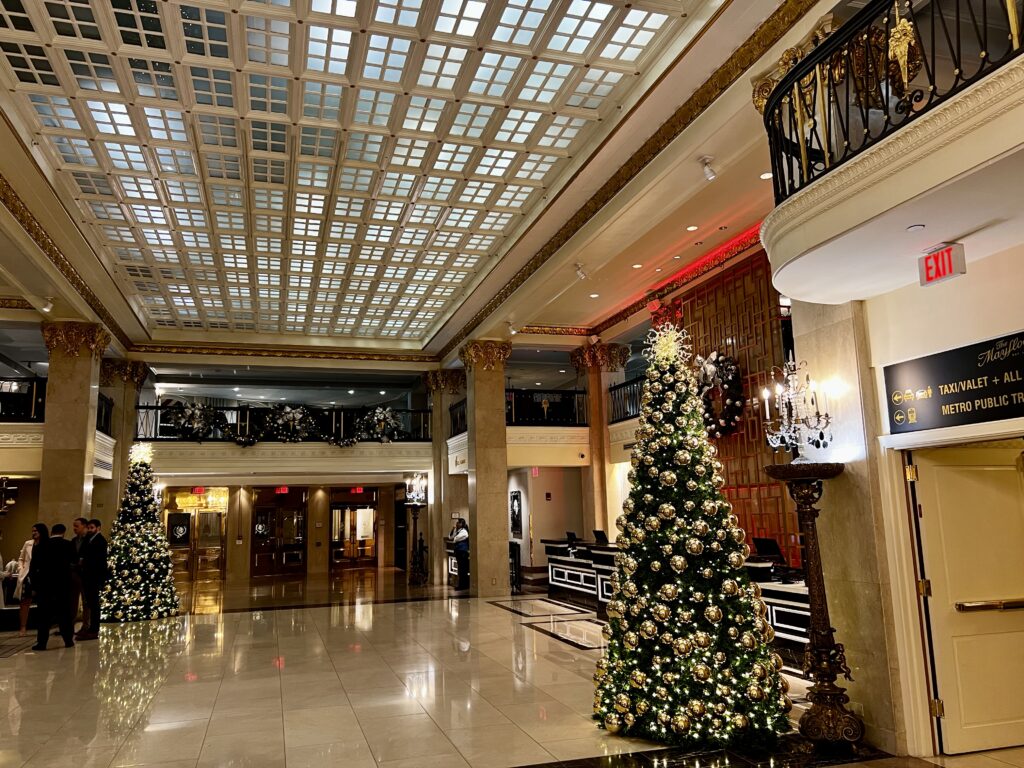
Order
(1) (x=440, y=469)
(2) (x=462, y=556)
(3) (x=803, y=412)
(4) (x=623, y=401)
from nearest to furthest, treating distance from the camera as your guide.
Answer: (3) (x=803, y=412)
(2) (x=462, y=556)
(4) (x=623, y=401)
(1) (x=440, y=469)

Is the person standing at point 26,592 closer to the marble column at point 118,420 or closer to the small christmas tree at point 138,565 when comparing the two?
the small christmas tree at point 138,565

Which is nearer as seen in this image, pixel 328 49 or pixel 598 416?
pixel 328 49

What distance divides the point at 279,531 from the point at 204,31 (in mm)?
16431

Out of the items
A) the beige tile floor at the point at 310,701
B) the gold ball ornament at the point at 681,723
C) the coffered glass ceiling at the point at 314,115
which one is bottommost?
the beige tile floor at the point at 310,701

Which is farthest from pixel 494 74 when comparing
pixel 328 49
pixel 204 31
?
pixel 204 31

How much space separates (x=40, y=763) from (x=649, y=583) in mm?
4124

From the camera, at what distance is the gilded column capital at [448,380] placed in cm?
1689

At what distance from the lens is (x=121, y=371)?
50.4 feet

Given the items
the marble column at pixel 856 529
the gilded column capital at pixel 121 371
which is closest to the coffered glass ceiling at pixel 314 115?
the marble column at pixel 856 529

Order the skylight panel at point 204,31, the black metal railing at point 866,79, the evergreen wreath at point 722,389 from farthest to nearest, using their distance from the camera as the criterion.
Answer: the evergreen wreath at point 722,389
the skylight panel at point 204,31
the black metal railing at point 866,79

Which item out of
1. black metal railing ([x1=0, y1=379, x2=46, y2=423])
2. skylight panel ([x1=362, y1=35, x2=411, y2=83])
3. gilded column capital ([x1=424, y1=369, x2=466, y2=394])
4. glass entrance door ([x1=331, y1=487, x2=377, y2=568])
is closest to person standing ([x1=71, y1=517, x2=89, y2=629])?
black metal railing ([x1=0, y1=379, x2=46, y2=423])

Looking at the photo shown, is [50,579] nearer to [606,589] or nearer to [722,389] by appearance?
[606,589]

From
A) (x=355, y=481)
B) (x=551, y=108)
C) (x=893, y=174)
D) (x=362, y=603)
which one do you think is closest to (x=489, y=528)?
(x=362, y=603)

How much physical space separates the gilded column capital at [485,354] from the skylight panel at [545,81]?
742 centimetres
